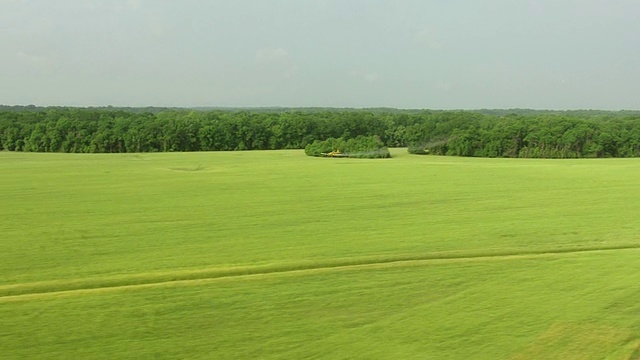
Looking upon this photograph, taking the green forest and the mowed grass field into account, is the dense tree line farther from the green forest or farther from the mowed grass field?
the mowed grass field

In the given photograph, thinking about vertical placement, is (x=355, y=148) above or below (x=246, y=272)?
above

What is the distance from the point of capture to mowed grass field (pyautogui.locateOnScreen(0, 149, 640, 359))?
10.1 metres

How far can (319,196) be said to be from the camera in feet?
91.2

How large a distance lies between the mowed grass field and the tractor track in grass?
60 millimetres

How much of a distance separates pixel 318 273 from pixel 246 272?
1.74 m

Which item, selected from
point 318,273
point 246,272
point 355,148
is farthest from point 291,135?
point 318,273

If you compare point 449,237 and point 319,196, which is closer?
point 449,237

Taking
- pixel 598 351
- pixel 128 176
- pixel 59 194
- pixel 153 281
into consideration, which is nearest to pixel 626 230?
pixel 598 351

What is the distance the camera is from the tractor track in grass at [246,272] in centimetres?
1315

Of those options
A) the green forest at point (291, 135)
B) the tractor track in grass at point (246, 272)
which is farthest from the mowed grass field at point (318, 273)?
the green forest at point (291, 135)

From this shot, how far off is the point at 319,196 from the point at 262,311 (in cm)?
1628

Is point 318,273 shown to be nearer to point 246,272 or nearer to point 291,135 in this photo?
point 246,272

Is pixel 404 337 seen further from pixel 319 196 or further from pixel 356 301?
pixel 319 196

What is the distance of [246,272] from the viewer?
14.7 metres
